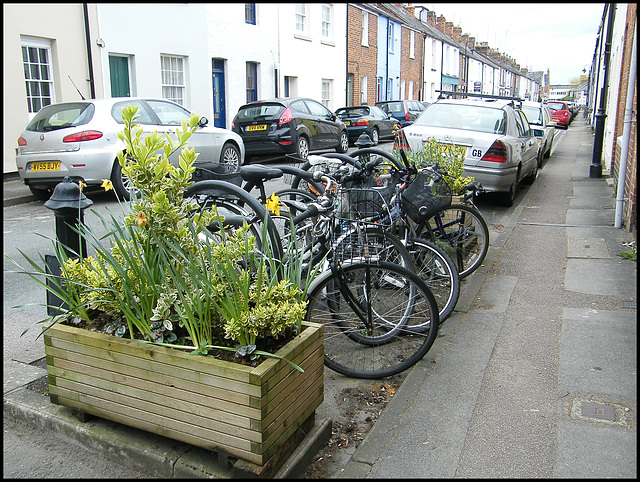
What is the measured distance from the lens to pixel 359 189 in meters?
4.21

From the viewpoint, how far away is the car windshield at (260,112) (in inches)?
607

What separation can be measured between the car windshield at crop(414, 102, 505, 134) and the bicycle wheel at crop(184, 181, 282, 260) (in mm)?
5966

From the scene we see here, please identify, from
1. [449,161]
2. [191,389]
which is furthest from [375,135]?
[191,389]

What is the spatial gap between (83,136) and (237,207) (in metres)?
5.71

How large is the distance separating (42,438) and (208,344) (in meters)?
1.18

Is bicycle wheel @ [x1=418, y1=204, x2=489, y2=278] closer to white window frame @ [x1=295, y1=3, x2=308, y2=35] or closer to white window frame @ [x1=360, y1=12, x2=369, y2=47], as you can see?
white window frame @ [x1=295, y1=3, x2=308, y2=35]

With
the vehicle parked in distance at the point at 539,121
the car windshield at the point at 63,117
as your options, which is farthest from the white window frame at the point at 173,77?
the vehicle parked in distance at the point at 539,121

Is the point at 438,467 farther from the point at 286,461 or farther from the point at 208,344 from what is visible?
the point at 208,344

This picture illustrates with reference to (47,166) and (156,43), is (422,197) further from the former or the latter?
(156,43)

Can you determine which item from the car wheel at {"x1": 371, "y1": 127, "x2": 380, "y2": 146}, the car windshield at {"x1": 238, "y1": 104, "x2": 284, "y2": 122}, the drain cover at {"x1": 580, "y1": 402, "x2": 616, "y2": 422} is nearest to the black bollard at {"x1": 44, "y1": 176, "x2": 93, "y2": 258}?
the drain cover at {"x1": 580, "y1": 402, "x2": 616, "y2": 422}

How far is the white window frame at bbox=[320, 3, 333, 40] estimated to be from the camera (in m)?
24.8

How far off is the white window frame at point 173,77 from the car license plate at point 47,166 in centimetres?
759

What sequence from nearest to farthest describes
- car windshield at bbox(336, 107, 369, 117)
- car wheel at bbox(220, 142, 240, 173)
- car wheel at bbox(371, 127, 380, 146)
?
car wheel at bbox(220, 142, 240, 173), car wheel at bbox(371, 127, 380, 146), car windshield at bbox(336, 107, 369, 117)

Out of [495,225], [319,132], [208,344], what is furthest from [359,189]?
[319,132]
